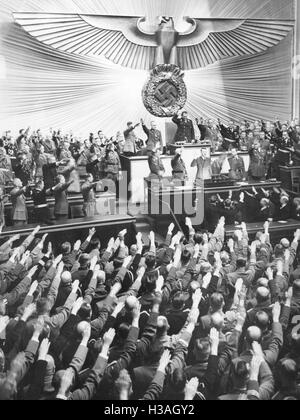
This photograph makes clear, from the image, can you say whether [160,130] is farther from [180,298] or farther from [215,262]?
[180,298]

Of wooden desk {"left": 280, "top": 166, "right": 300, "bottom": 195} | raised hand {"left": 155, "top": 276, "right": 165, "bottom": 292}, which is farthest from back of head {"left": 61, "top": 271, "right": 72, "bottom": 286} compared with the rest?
wooden desk {"left": 280, "top": 166, "right": 300, "bottom": 195}

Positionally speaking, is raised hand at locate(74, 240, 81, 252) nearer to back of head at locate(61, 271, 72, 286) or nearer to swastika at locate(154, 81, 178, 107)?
back of head at locate(61, 271, 72, 286)

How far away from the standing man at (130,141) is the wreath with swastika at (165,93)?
0.61m

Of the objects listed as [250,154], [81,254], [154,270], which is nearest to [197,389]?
[154,270]

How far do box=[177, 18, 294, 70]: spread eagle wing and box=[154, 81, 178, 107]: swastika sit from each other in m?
0.50

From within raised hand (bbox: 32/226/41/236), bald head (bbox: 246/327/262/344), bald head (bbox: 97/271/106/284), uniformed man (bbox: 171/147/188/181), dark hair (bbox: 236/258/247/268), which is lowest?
bald head (bbox: 246/327/262/344)

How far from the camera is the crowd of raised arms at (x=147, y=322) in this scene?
204 inches

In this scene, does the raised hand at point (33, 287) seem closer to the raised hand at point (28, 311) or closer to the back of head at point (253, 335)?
the raised hand at point (28, 311)

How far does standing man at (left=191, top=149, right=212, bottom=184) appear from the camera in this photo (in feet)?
32.2

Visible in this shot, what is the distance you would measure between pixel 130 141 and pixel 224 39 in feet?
8.84

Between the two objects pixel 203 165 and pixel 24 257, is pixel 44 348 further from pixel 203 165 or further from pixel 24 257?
pixel 203 165

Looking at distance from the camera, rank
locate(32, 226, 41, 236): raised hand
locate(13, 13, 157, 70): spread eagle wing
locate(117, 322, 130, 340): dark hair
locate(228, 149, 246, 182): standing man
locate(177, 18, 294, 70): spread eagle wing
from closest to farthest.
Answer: locate(117, 322, 130, 340): dark hair < locate(32, 226, 41, 236): raised hand < locate(13, 13, 157, 70): spread eagle wing < locate(228, 149, 246, 182): standing man < locate(177, 18, 294, 70): spread eagle wing

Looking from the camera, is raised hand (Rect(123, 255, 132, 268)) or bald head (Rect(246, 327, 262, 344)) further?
raised hand (Rect(123, 255, 132, 268))

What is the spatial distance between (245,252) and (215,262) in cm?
60
